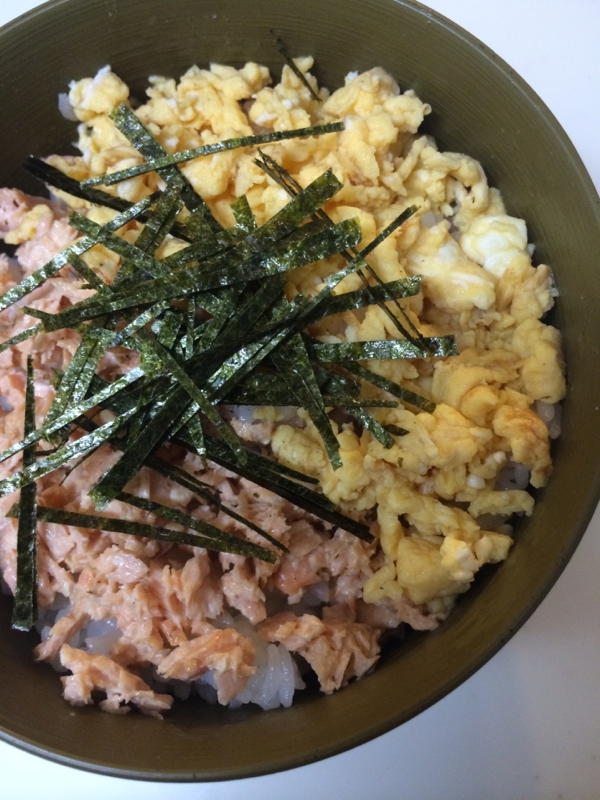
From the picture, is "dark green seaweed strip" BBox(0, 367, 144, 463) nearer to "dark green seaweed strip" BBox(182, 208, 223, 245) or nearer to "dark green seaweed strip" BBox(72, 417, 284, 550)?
"dark green seaweed strip" BBox(72, 417, 284, 550)

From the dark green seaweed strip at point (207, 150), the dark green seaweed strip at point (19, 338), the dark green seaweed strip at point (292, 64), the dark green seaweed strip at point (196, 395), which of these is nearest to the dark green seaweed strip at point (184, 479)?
the dark green seaweed strip at point (196, 395)

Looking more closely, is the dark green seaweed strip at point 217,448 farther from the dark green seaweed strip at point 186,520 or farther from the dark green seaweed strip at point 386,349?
the dark green seaweed strip at point 386,349

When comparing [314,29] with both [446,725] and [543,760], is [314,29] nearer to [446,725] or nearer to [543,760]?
[446,725]

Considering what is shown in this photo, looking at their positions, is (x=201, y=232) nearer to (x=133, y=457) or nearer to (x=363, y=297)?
(x=363, y=297)

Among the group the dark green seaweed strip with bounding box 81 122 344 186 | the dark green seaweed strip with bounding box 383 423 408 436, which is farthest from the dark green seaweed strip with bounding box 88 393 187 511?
the dark green seaweed strip with bounding box 81 122 344 186

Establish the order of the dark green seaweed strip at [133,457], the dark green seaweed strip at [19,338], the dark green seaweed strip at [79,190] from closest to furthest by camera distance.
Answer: the dark green seaweed strip at [133,457]
the dark green seaweed strip at [19,338]
the dark green seaweed strip at [79,190]

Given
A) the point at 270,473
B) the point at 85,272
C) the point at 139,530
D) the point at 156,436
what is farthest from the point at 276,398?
the point at 85,272

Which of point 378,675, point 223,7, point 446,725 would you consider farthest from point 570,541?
point 223,7

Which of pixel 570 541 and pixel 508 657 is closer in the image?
pixel 570 541
